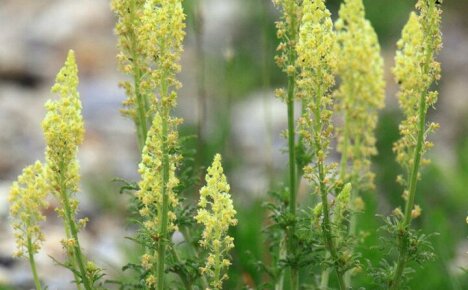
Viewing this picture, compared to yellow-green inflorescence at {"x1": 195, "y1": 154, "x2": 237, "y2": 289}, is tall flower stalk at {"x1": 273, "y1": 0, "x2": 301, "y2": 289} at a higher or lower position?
higher

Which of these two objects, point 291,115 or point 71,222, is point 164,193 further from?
point 291,115

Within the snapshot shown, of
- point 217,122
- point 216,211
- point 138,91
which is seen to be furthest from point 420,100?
point 217,122

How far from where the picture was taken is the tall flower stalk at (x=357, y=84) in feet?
14.5

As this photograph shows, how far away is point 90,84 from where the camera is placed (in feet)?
43.2

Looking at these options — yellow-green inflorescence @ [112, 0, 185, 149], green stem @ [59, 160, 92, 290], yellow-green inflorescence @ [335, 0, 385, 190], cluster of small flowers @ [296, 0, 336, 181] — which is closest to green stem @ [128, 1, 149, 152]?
yellow-green inflorescence @ [112, 0, 185, 149]

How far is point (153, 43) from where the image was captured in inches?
136

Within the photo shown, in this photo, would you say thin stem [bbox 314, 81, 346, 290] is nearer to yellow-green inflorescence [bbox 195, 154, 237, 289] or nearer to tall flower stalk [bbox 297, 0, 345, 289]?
tall flower stalk [bbox 297, 0, 345, 289]

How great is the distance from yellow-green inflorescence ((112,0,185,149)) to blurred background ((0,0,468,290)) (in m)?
0.77

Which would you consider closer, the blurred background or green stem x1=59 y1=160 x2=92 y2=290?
green stem x1=59 y1=160 x2=92 y2=290

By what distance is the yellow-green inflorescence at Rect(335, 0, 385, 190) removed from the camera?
175 inches

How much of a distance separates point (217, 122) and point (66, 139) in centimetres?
559

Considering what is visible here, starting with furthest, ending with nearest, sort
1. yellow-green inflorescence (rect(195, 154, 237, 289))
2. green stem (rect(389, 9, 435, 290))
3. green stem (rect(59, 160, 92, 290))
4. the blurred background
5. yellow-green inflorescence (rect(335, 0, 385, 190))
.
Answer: the blurred background → yellow-green inflorescence (rect(335, 0, 385, 190)) → green stem (rect(59, 160, 92, 290)) → green stem (rect(389, 9, 435, 290)) → yellow-green inflorescence (rect(195, 154, 237, 289))

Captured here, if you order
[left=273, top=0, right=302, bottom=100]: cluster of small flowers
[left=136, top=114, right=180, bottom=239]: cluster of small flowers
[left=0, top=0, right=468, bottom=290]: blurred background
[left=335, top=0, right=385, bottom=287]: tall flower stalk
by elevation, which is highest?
[left=0, top=0, right=468, bottom=290]: blurred background

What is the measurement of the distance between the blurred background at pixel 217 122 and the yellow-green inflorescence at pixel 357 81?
38 cm
